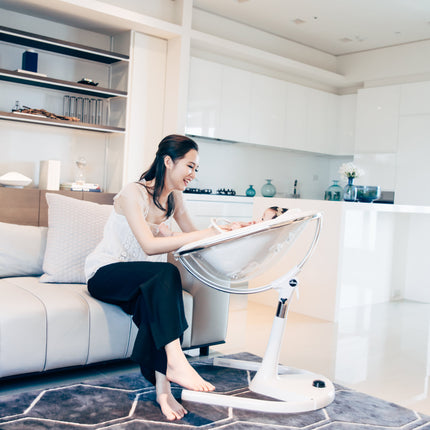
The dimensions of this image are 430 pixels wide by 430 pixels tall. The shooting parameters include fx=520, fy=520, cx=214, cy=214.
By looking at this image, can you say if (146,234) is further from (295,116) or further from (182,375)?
(295,116)

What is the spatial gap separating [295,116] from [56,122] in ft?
10.0

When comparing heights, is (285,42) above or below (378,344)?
above

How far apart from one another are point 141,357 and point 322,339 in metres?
1.70

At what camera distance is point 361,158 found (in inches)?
258

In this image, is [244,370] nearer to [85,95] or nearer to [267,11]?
[85,95]

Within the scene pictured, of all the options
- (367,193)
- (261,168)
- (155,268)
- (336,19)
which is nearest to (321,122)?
(261,168)

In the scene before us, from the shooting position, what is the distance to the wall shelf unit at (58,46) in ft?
13.9

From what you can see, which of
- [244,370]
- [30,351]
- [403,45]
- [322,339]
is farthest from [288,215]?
[403,45]

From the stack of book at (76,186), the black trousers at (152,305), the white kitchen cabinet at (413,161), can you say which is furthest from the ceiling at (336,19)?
the black trousers at (152,305)

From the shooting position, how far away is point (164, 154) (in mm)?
2357

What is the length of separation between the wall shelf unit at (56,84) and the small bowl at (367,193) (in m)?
2.30

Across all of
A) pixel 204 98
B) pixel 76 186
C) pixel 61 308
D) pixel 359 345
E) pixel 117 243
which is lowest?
pixel 359 345

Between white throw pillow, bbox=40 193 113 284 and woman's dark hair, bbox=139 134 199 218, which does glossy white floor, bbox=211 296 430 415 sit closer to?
white throw pillow, bbox=40 193 113 284

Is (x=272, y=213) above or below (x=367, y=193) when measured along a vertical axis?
below
